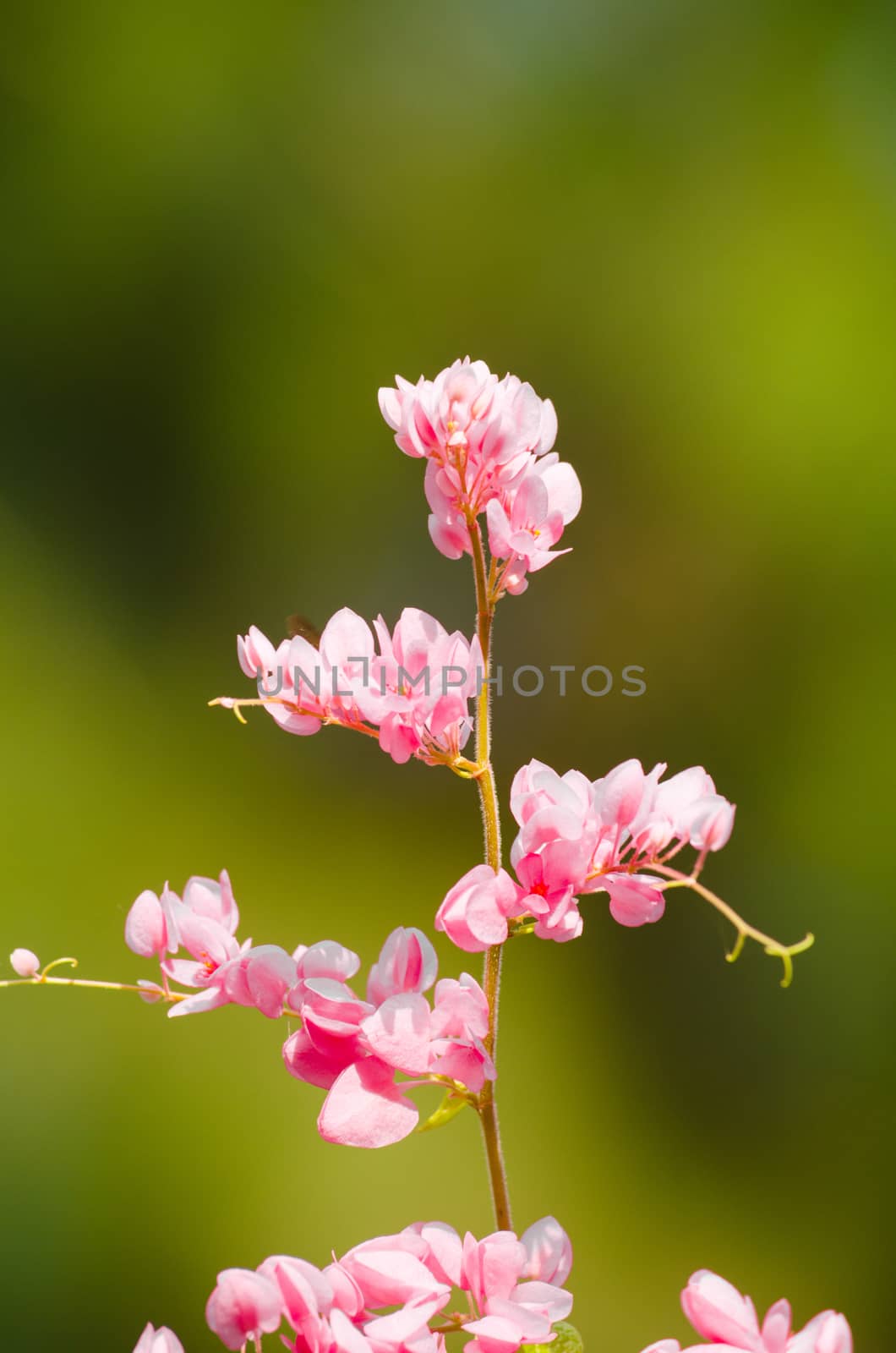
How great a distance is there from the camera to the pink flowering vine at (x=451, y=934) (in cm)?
41

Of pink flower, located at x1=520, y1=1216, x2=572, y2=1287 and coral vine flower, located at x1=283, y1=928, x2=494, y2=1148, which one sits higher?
coral vine flower, located at x1=283, y1=928, x2=494, y2=1148

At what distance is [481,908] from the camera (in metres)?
0.43

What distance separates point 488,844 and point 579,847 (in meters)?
0.05

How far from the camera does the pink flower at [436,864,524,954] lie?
16.9 inches

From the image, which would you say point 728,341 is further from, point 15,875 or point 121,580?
point 15,875

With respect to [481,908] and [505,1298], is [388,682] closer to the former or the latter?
[481,908]

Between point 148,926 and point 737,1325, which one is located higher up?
point 148,926

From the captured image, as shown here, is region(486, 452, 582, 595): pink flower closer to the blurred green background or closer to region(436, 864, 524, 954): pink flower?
region(436, 864, 524, 954): pink flower

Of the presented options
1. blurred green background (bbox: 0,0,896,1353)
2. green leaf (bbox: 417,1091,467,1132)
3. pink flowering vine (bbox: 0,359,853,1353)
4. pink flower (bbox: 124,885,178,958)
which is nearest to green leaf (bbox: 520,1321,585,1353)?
pink flowering vine (bbox: 0,359,853,1353)

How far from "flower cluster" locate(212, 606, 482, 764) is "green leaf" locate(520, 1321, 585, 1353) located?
0.25 metres

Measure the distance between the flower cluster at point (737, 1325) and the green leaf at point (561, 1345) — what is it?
5 centimetres

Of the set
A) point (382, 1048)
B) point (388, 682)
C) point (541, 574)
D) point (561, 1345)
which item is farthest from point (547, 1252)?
point (541, 574)

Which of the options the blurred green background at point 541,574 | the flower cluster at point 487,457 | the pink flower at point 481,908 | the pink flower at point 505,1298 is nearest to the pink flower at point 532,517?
the flower cluster at point 487,457

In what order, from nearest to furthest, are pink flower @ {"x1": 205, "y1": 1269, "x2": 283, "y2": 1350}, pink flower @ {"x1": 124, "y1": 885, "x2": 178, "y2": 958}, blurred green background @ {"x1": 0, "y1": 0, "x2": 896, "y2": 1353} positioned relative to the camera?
pink flower @ {"x1": 205, "y1": 1269, "x2": 283, "y2": 1350} < pink flower @ {"x1": 124, "y1": 885, "x2": 178, "y2": 958} < blurred green background @ {"x1": 0, "y1": 0, "x2": 896, "y2": 1353}
